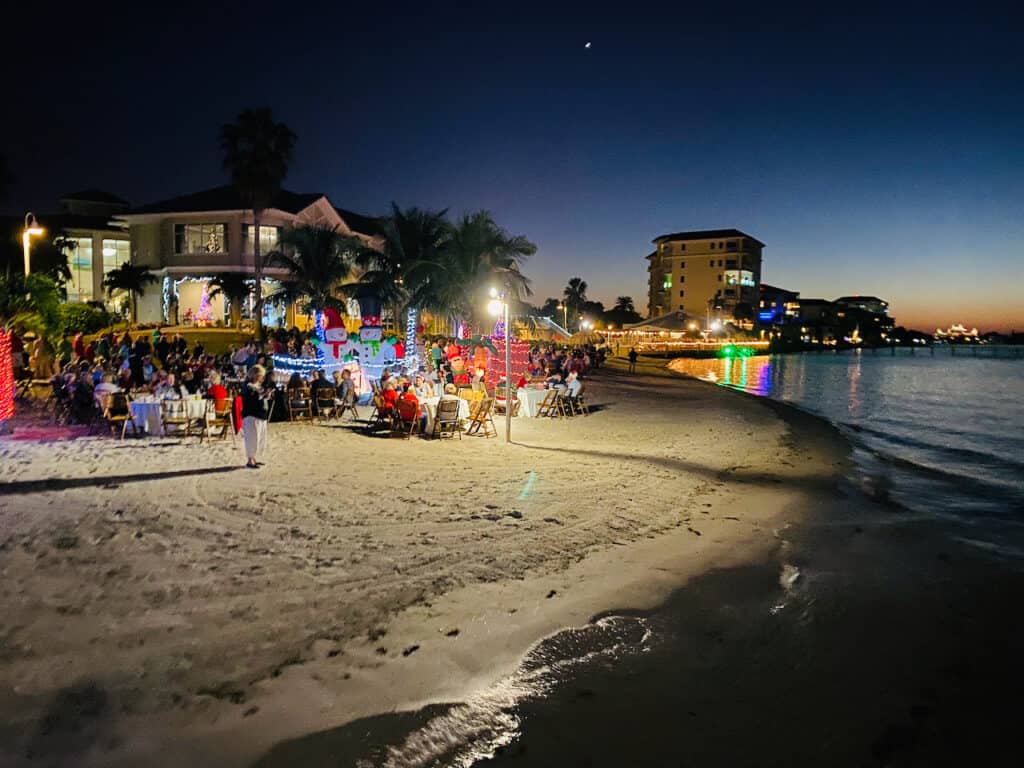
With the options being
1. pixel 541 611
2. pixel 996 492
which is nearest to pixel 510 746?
pixel 541 611

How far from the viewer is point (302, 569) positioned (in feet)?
20.2

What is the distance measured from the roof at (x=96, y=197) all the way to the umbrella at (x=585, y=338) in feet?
125

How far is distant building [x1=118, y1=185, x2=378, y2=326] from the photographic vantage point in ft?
114

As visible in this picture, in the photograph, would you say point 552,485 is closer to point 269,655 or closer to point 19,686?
point 269,655

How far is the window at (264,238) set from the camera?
34.9 m

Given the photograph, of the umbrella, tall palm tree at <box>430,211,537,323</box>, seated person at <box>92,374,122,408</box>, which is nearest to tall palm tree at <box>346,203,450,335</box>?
tall palm tree at <box>430,211,537,323</box>

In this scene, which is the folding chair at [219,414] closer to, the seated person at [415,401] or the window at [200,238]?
the seated person at [415,401]

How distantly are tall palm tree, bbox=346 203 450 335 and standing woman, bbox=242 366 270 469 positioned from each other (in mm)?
18908

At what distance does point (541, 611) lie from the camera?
18.5ft

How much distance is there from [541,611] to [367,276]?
25971 mm

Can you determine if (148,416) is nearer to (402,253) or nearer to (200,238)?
(402,253)

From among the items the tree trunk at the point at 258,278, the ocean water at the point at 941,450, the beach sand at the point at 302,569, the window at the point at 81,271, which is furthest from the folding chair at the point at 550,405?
the window at the point at 81,271

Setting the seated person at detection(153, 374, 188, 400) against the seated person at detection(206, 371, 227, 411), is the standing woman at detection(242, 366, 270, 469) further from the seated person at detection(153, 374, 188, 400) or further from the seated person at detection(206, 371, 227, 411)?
the seated person at detection(153, 374, 188, 400)

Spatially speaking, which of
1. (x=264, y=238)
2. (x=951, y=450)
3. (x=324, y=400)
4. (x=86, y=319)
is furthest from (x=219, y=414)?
(x=264, y=238)
